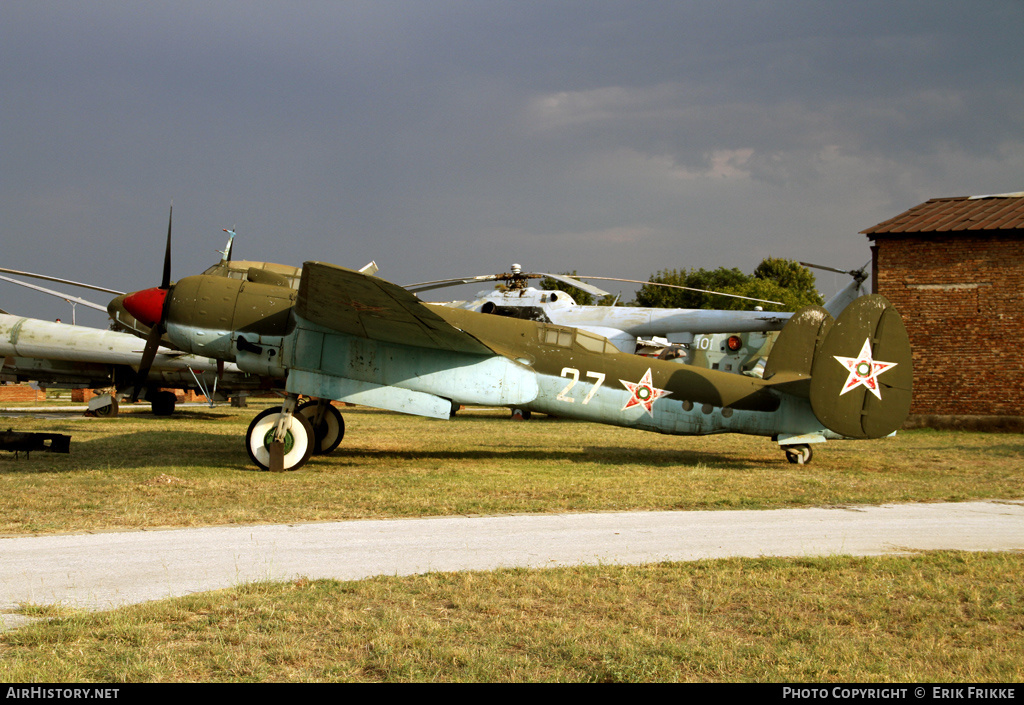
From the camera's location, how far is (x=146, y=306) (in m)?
13.4

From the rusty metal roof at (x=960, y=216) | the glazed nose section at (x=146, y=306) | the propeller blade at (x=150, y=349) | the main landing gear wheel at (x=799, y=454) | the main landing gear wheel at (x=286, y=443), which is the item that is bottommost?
the main landing gear wheel at (x=286, y=443)

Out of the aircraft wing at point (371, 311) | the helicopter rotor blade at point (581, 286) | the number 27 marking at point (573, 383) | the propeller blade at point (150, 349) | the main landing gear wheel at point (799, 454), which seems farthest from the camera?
the helicopter rotor blade at point (581, 286)

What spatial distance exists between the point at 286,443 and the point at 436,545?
→ 594 centimetres

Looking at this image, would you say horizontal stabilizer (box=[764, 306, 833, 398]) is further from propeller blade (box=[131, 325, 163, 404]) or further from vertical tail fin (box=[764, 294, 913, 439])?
propeller blade (box=[131, 325, 163, 404])

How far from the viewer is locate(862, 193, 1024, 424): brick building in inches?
965

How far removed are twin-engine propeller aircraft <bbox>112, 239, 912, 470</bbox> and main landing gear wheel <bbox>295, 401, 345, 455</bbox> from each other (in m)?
0.36

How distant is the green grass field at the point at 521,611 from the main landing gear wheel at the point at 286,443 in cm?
121

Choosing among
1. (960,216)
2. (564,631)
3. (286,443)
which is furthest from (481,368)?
(960,216)

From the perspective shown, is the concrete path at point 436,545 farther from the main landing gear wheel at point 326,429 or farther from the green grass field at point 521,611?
the main landing gear wheel at point 326,429

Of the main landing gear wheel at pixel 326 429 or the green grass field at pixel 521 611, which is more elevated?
the main landing gear wheel at pixel 326 429

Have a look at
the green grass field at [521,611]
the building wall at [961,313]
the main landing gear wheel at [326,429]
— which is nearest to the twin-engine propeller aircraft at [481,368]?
the main landing gear wheel at [326,429]

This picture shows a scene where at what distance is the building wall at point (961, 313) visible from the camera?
24516mm

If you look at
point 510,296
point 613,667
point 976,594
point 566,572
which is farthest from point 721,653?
point 510,296
